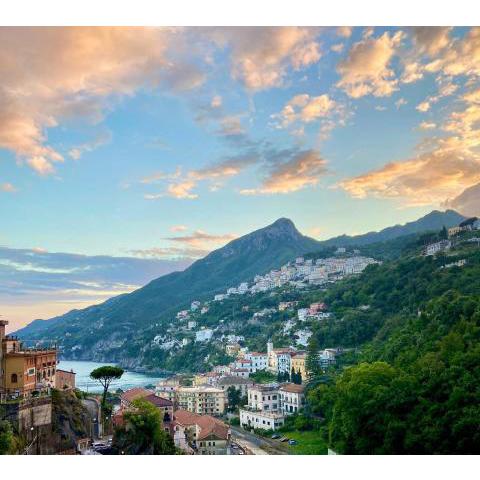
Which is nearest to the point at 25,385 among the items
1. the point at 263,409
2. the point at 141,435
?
the point at 141,435

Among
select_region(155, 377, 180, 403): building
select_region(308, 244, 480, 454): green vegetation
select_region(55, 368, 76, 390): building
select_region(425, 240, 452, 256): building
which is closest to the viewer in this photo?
select_region(308, 244, 480, 454): green vegetation

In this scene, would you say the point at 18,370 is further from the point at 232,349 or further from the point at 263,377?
the point at 232,349

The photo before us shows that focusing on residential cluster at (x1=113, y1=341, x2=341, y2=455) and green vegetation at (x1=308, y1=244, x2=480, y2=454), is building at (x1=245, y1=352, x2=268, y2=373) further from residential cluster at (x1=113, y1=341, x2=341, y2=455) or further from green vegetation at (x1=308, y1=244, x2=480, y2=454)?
green vegetation at (x1=308, y1=244, x2=480, y2=454)

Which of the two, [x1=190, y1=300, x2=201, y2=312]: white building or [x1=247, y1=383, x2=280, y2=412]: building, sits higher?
[x1=190, y1=300, x2=201, y2=312]: white building

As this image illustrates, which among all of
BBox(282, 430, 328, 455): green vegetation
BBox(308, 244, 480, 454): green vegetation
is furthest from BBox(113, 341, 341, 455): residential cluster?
BBox(308, 244, 480, 454): green vegetation

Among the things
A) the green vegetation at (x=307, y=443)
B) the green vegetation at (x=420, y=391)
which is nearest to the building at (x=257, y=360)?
the green vegetation at (x=420, y=391)
